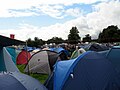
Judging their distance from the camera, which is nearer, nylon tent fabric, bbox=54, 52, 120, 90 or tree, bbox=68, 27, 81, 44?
nylon tent fabric, bbox=54, 52, 120, 90

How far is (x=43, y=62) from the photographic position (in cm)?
1250

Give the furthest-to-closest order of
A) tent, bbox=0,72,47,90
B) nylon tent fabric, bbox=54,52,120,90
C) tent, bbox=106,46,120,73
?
tent, bbox=106,46,120,73 < nylon tent fabric, bbox=54,52,120,90 < tent, bbox=0,72,47,90

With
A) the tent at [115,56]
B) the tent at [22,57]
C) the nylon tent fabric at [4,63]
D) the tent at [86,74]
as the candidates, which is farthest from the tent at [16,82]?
Result: the tent at [22,57]

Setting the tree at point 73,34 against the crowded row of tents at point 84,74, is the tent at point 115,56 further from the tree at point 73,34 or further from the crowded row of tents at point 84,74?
the tree at point 73,34

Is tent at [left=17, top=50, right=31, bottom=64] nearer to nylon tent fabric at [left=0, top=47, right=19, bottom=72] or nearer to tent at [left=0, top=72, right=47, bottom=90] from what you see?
nylon tent fabric at [left=0, top=47, right=19, bottom=72]

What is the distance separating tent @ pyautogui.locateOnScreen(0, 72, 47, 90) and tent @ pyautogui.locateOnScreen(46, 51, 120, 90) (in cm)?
81

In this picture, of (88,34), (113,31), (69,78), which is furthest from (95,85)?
(88,34)

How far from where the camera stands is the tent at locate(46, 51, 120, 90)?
637cm

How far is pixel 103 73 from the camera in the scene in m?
6.88

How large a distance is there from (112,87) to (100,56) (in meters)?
0.94

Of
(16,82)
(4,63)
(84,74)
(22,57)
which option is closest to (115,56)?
(84,74)

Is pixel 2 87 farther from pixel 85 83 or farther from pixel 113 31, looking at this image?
pixel 113 31

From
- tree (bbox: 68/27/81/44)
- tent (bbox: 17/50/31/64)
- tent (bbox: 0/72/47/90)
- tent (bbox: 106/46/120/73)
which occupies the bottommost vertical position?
tent (bbox: 17/50/31/64)

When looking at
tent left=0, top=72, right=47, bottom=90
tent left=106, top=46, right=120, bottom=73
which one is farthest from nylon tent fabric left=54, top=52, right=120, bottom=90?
tent left=0, top=72, right=47, bottom=90
